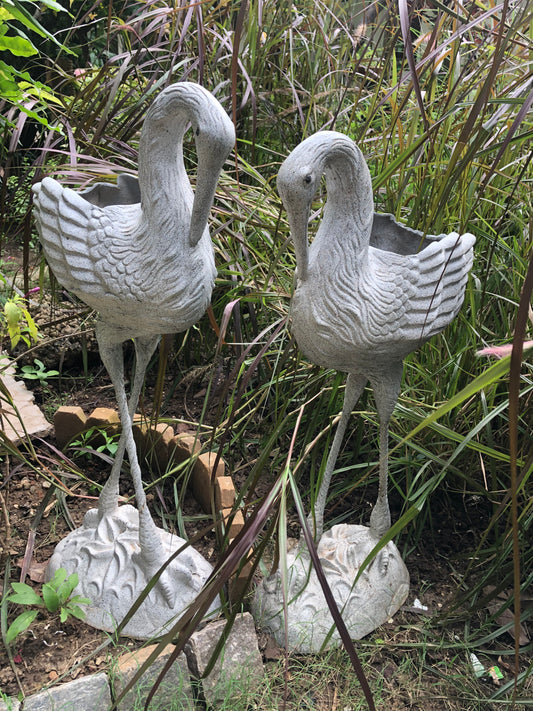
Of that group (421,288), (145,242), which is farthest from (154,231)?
(421,288)

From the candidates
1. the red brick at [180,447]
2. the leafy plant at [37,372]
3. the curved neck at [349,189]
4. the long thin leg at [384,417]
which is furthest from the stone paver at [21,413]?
the curved neck at [349,189]

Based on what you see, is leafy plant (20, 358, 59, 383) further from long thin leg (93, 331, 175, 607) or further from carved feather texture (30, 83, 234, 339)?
carved feather texture (30, 83, 234, 339)

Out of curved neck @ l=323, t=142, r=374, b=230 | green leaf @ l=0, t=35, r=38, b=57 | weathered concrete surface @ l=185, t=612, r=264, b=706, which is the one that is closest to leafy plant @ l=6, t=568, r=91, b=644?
weathered concrete surface @ l=185, t=612, r=264, b=706

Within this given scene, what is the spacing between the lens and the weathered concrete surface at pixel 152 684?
119 centimetres

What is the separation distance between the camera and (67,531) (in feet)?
5.14

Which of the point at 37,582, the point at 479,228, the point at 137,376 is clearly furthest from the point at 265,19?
the point at 37,582

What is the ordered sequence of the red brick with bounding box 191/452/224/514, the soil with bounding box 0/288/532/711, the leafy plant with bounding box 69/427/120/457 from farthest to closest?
the leafy plant with bounding box 69/427/120/457
the red brick with bounding box 191/452/224/514
the soil with bounding box 0/288/532/711

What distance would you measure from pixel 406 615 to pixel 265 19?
6.28ft

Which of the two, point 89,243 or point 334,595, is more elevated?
point 89,243

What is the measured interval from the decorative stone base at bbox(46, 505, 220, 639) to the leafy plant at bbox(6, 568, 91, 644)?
0.05 m

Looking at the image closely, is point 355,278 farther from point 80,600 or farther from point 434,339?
point 80,600

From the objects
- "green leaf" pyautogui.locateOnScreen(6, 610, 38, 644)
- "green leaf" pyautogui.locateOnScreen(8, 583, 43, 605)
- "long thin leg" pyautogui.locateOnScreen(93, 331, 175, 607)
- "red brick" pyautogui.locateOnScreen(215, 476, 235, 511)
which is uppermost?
"long thin leg" pyautogui.locateOnScreen(93, 331, 175, 607)

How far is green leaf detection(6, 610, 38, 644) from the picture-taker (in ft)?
4.02

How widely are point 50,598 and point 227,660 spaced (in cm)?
36
